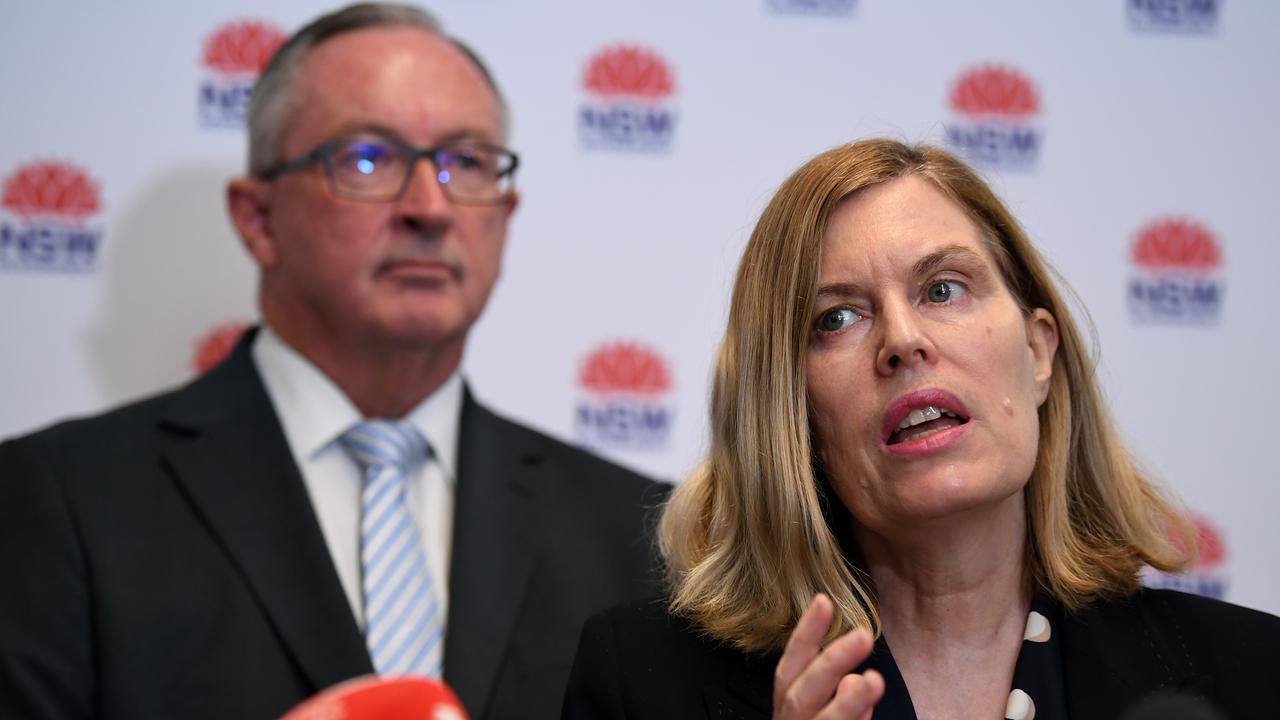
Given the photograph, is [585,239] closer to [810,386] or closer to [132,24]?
[132,24]

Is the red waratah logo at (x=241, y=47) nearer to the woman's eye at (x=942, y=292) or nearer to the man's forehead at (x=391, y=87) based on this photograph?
the man's forehead at (x=391, y=87)

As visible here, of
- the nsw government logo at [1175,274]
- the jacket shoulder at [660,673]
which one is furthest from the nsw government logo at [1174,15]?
the jacket shoulder at [660,673]

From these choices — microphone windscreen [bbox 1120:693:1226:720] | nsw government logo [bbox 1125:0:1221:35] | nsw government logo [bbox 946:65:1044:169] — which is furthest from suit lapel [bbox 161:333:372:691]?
nsw government logo [bbox 1125:0:1221:35]

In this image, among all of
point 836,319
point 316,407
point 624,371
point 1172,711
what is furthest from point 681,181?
point 1172,711

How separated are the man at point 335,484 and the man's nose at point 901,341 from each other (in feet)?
3.57

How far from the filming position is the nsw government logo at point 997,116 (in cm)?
338

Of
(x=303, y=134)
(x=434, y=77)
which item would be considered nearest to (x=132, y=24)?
(x=303, y=134)

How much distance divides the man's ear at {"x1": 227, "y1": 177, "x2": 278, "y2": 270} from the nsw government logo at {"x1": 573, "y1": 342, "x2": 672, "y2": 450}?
2.62 feet

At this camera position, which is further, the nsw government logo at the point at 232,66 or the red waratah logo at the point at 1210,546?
the red waratah logo at the point at 1210,546

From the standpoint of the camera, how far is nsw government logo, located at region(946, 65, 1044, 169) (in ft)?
11.1

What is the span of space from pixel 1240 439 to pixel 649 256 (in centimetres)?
159

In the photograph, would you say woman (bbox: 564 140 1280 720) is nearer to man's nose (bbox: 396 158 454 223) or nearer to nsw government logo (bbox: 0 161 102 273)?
man's nose (bbox: 396 158 454 223)

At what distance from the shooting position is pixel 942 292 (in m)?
1.90

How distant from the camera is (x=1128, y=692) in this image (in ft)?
6.09
